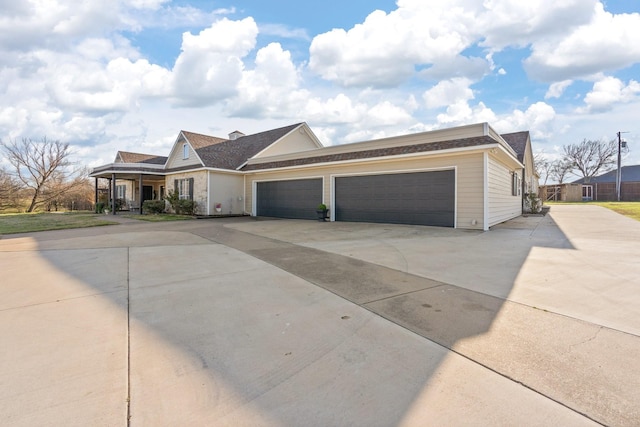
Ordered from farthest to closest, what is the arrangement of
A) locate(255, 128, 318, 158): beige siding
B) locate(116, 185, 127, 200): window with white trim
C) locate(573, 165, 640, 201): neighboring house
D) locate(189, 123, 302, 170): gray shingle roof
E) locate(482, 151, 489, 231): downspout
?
locate(573, 165, 640, 201): neighboring house, locate(116, 185, 127, 200): window with white trim, locate(255, 128, 318, 158): beige siding, locate(189, 123, 302, 170): gray shingle roof, locate(482, 151, 489, 231): downspout

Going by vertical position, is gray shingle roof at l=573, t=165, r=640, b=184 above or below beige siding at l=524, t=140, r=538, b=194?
above

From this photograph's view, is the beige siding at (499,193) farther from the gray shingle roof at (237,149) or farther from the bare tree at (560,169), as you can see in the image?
the bare tree at (560,169)

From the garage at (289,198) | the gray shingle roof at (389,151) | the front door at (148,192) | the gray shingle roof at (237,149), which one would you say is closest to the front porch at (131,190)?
the front door at (148,192)

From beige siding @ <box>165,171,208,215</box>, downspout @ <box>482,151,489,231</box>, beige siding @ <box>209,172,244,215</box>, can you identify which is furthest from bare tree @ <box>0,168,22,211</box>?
downspout @ <box>482,151,489,231</box>

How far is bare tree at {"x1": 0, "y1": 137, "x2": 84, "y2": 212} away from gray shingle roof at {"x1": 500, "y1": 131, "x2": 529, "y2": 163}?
36435 millimetres

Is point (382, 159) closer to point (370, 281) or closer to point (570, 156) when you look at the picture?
point (370, 281)

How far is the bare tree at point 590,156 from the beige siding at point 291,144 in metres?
44.5

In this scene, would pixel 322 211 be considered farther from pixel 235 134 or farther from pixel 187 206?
pixel 235 134

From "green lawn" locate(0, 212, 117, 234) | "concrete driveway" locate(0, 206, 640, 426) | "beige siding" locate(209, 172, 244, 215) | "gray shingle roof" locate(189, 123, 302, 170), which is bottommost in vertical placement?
"concrete driveway" locate(0, 206, 640, 426)

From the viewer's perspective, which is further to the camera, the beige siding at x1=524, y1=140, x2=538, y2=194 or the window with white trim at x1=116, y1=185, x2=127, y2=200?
the window with white trim at x1=116, y1=185, x2=127, y2=200

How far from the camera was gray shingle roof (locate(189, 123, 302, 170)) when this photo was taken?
59.1 feet

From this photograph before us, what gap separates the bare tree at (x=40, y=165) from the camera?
84.8 ft

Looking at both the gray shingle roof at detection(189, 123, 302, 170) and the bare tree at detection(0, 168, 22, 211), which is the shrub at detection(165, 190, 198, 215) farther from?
the bare tree at detection(0, 168, 22, 211)

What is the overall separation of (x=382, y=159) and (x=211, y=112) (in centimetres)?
1388
